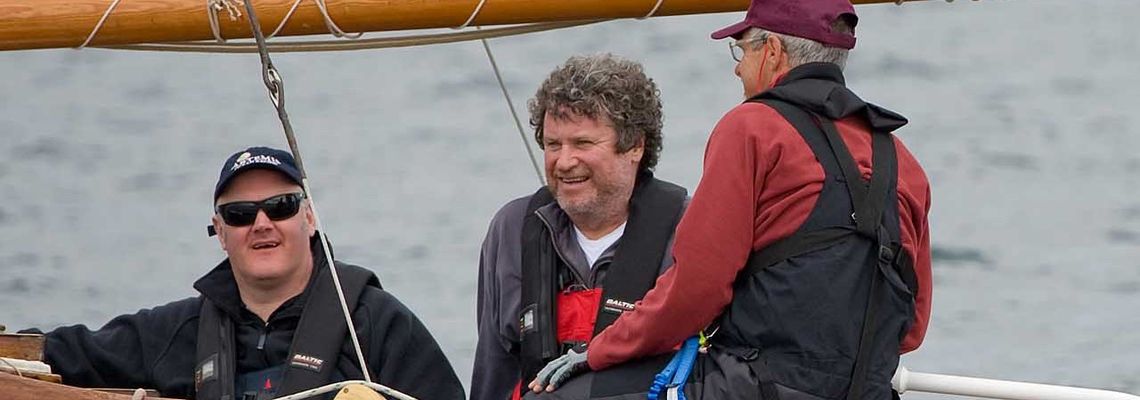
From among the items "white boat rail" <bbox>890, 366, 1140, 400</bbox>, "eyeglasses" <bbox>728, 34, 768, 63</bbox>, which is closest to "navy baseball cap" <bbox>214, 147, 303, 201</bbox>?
"eyeglasses" <bbox>728, 34, 768, 63</bbox>

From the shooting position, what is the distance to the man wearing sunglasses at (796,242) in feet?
15.4

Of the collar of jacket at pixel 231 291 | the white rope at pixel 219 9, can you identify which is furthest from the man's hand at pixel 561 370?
the white rope at pixel 219 9

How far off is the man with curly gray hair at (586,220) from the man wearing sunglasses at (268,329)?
0.91ft

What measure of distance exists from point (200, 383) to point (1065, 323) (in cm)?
694

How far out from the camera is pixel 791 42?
4.82 meters

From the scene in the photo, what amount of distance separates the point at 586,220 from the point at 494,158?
879 cm

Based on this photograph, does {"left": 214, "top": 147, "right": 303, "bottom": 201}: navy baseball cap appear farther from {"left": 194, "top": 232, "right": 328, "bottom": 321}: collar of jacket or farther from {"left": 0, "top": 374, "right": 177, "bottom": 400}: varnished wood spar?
{"left": 0, "top": 374, "right": 177, "bottom": 400}: varnished wood spar

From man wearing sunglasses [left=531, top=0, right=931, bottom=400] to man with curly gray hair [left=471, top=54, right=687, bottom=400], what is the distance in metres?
0.49

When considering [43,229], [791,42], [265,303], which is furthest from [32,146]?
[791,42]

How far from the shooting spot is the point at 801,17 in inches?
189

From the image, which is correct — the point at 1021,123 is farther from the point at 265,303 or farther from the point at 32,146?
the point at 265,303

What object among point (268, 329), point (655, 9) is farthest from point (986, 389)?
point (268, 329)

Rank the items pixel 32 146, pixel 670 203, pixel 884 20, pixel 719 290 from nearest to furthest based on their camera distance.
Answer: pixel 719 290 → pixel 670 203 → pixel 32 146 → pixel 884 20

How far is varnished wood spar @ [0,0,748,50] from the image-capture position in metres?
5.73
